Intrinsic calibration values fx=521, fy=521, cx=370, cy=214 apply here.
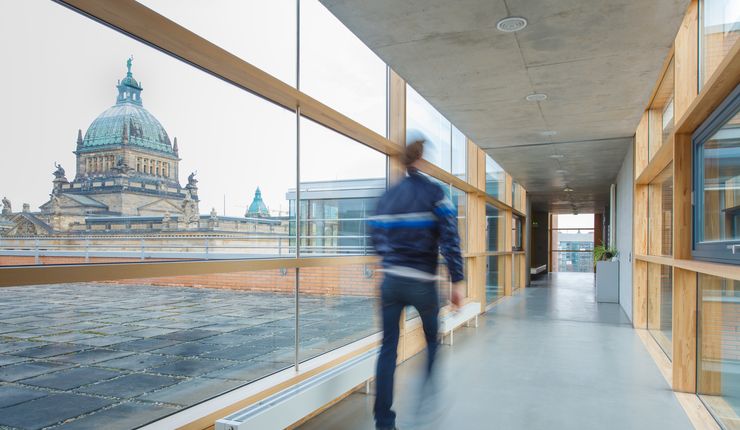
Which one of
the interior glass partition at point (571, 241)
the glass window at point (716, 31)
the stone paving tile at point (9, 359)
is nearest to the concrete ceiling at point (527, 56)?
the glass window at point (716, 31)

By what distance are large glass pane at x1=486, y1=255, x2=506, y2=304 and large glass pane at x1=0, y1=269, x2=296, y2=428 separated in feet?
22.4

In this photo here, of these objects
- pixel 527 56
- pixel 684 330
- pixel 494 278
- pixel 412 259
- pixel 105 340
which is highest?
pixel 527 56

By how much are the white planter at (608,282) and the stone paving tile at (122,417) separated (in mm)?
10571

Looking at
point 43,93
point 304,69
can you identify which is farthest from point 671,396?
point 43,93

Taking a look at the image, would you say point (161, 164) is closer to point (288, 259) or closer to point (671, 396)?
point (288, 259)

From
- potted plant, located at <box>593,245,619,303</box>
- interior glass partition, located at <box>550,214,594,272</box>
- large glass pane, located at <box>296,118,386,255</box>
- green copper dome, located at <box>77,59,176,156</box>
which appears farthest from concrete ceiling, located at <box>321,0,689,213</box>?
interior glass partition, located at <box>550,214,594,272</box>

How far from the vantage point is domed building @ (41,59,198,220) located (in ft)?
6.36

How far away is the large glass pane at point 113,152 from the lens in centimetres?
178

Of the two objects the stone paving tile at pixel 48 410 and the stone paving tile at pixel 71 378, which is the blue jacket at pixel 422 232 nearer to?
the stone paving tile at pixel 71 378

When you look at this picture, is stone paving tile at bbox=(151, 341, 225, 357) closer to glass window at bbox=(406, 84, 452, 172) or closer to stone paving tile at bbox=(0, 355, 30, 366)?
stone paving tile at bbox=(0, 355, 30, 366)

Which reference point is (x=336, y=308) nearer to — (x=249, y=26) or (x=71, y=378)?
(x=71, y=378)

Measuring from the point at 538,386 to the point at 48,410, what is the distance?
349 centimetres

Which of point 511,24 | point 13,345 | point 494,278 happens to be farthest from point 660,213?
point 13,345

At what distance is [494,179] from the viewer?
35.1 ft
